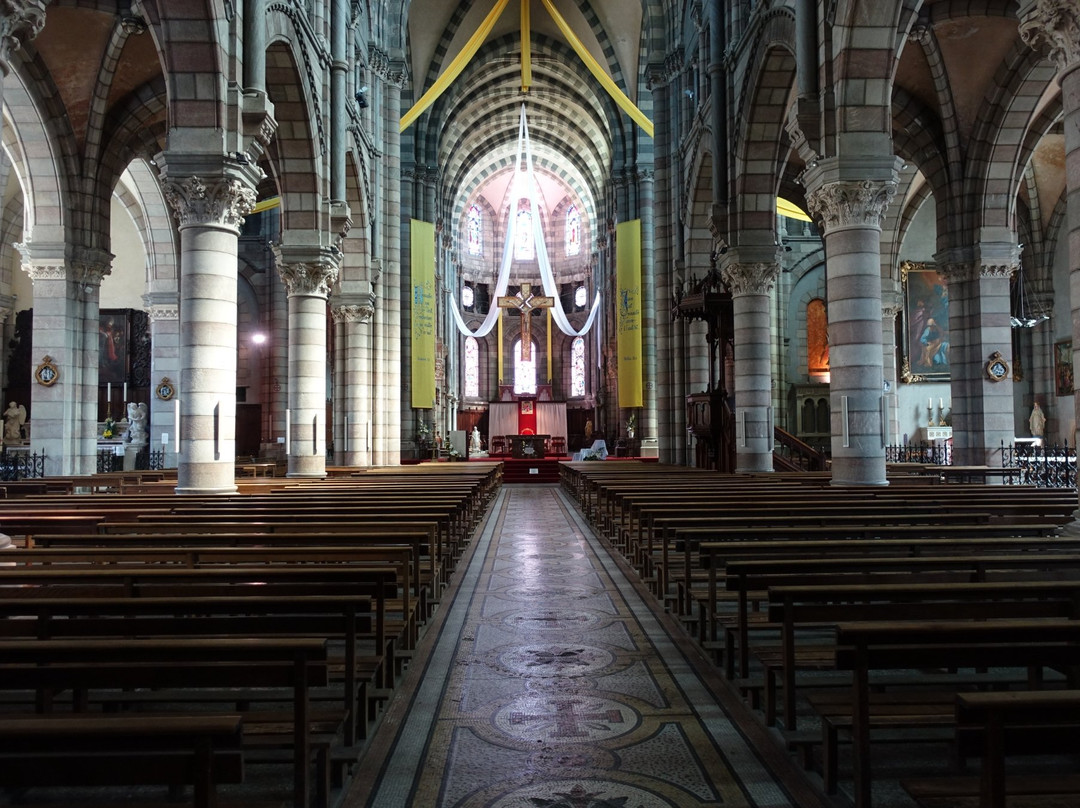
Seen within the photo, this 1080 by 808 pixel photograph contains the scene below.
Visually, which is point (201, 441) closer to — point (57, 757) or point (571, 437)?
point (57, 757)

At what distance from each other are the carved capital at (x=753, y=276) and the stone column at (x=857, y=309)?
4.77 metres

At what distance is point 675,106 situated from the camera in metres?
22.4

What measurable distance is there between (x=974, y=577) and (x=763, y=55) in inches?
480

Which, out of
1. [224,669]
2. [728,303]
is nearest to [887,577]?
[224,669]

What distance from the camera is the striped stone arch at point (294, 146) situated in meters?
14.3

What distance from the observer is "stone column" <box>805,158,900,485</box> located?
36.1 ft

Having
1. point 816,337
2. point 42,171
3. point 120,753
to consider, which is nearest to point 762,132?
point 42,171

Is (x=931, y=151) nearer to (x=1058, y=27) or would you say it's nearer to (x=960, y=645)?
(x=1058, y=27)

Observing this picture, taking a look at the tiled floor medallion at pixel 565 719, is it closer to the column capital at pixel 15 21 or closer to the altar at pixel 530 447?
the column capital at pixel 15 21

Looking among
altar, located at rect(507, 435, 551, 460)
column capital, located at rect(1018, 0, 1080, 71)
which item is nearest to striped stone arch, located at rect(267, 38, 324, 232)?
column capital, located at rect(1018, 0, 1080, 71)

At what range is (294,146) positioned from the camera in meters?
15.3

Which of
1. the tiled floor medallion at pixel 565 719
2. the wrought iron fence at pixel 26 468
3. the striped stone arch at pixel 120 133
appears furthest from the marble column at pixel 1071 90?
the striped stone arch at pixel 120 133

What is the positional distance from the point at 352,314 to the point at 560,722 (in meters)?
17.3

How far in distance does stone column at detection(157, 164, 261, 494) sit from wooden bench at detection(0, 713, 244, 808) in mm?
8978
